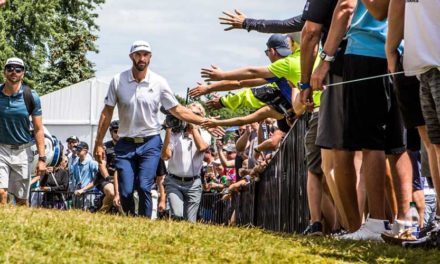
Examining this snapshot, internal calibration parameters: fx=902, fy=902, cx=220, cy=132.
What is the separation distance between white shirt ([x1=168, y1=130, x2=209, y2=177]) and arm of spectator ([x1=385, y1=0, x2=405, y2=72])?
8.50 metres

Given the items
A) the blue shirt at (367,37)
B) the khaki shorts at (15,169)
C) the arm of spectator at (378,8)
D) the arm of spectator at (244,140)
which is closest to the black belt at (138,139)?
the khaki shorts at (15,169)

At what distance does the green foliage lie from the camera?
44031mm

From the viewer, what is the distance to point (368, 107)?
6344 mm

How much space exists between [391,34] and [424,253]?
4.67 feet

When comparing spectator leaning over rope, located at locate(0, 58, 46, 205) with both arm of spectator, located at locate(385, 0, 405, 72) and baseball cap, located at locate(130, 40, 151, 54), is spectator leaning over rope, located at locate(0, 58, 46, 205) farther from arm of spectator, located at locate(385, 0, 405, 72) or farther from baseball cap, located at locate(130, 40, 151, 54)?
arm of spectator, located at locate(385, 0, 405, 72)

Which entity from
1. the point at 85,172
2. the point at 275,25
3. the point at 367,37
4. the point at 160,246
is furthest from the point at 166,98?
the point at 85,172

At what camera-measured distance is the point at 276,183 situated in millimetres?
10219

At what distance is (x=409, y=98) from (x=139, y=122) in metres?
5.75

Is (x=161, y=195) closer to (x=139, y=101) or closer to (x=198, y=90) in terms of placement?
(x=139, y=101)

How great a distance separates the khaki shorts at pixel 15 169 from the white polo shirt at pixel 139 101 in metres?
1.71

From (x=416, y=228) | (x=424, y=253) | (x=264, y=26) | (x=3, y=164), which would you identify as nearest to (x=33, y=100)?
(x=3, y=164)

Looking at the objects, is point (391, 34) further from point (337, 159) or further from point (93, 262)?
point (93, 262)

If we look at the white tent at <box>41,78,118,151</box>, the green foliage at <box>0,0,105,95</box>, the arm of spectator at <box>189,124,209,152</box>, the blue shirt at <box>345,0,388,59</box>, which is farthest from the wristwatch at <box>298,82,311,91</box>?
the green foliage at <box>0,0,105,95</box>

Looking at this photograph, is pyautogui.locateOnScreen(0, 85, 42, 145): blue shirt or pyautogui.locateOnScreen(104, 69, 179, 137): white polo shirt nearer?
pyautogui.locateOnScreen(104, 69, 179, 137): white polo shirt
